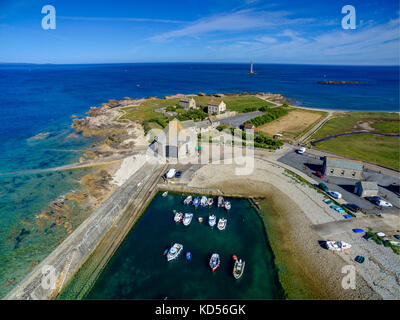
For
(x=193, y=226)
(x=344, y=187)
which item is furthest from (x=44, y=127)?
(x=344, y=187)

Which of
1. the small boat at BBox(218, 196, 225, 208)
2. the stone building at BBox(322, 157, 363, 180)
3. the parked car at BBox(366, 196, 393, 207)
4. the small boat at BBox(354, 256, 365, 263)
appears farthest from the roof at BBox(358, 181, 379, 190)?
the small boat at BBox(218, 196, 225, 208)

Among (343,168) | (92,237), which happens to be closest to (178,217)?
(92,237)

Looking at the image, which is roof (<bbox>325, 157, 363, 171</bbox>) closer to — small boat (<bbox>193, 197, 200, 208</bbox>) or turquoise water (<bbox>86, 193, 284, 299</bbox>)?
turquoise water (<bbox>86, 193, 284, 299</bbox>)

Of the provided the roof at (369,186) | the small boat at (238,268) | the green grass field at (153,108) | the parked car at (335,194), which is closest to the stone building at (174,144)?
the small boat at (238,268)

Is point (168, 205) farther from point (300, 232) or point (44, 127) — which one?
point (44, 127)

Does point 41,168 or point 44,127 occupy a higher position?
point 44,127

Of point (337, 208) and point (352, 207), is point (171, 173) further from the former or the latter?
point (352, 207)
